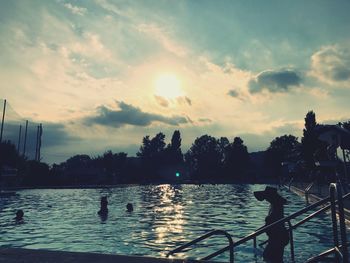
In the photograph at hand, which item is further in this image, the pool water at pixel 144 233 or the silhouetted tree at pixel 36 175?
the silhouetted tree at pixel 36 175

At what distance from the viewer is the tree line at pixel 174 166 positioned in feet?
227

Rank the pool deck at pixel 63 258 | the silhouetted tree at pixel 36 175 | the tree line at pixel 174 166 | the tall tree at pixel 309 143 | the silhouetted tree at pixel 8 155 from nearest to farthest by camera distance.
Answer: the pool deck at pixel 63 258 → the silhouetted tree at pixel 8 155 → the tall tree at pixel 309 143 → the silhouetted tree at pixel 36 175 → the tree line at pixel 174 166

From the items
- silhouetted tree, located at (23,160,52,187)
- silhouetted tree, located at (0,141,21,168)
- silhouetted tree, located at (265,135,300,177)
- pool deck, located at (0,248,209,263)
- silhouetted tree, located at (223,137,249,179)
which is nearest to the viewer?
pool deck, located at (0,248,209,263)

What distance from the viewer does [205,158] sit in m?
114

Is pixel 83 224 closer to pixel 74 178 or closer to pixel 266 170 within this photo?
pixel 74 178

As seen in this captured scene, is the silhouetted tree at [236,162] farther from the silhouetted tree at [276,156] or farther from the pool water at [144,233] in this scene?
the pool water at [144,233]

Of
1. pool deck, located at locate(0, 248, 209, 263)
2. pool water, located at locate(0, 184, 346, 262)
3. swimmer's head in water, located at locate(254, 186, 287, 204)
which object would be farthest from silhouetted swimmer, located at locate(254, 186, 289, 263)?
pool water, located at locate(0, 184, 346, 262)

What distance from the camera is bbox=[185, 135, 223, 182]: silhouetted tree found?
4334 inches

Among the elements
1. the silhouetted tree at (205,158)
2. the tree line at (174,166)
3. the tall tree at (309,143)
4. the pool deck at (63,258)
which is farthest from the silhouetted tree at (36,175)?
the pool deck at (63,258)

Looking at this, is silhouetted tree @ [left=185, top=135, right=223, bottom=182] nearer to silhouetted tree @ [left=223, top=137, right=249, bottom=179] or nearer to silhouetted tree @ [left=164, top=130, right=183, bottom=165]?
silhouetted tree @ [left=223, top=137, right=249, bottom=179]

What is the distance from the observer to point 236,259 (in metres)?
9.16

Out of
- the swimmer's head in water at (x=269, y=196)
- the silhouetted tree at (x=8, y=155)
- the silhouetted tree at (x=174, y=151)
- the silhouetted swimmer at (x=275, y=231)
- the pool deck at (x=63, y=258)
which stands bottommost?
the pool deck at (x=63, y=258)

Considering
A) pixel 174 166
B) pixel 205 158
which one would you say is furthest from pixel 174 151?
pixel 205 158

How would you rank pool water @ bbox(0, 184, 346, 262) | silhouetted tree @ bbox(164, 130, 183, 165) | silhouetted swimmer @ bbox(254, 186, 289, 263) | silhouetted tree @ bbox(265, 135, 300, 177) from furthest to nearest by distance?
silhouetted tree @ bbox(164, 130, 183, 165) < silhouetted tree @ bbox(265, 135, 300, 177) < pool water @ bbox(0, 184, 346, 262) < silhouetted swimmer @ bbox(254, 186, 289, 263)
